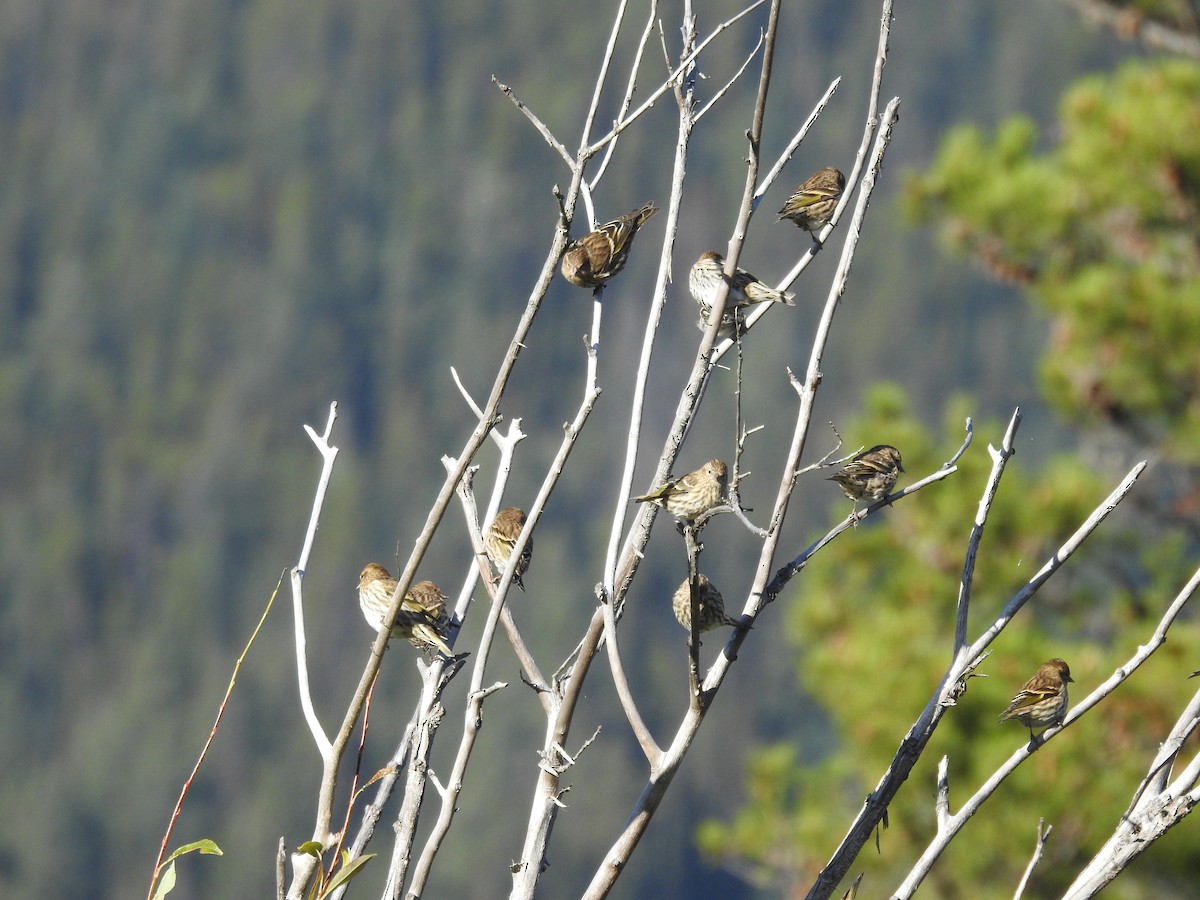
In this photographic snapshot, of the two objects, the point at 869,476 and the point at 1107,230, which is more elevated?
the point at 869,476

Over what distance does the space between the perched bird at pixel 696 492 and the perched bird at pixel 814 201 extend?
1.55 metres

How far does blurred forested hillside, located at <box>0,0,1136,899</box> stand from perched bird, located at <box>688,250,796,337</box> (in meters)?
33.3

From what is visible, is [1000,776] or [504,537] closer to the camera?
[1000,776]

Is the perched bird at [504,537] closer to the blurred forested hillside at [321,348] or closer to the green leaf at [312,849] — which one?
the green leaf at [312,849]

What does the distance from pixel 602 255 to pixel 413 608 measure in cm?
113

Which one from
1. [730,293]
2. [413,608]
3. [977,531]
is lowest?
[413,608]

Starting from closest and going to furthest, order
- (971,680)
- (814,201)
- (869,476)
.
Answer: (869,476) → (814,201) → (971,680)

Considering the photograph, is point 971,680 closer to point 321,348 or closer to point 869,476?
point 869,476

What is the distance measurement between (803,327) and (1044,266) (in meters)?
36.7

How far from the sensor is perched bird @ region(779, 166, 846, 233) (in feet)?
17.5

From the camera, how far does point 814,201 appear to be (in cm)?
543

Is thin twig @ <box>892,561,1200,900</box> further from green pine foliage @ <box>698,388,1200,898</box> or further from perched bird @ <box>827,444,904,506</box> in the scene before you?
green pine foliage @ <box>698,388,1200,898</box>

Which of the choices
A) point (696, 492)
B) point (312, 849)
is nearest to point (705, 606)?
point (696, 492)

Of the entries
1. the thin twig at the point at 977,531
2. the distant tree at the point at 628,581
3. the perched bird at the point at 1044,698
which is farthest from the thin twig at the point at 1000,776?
the perched bird at the point at 1044,698
